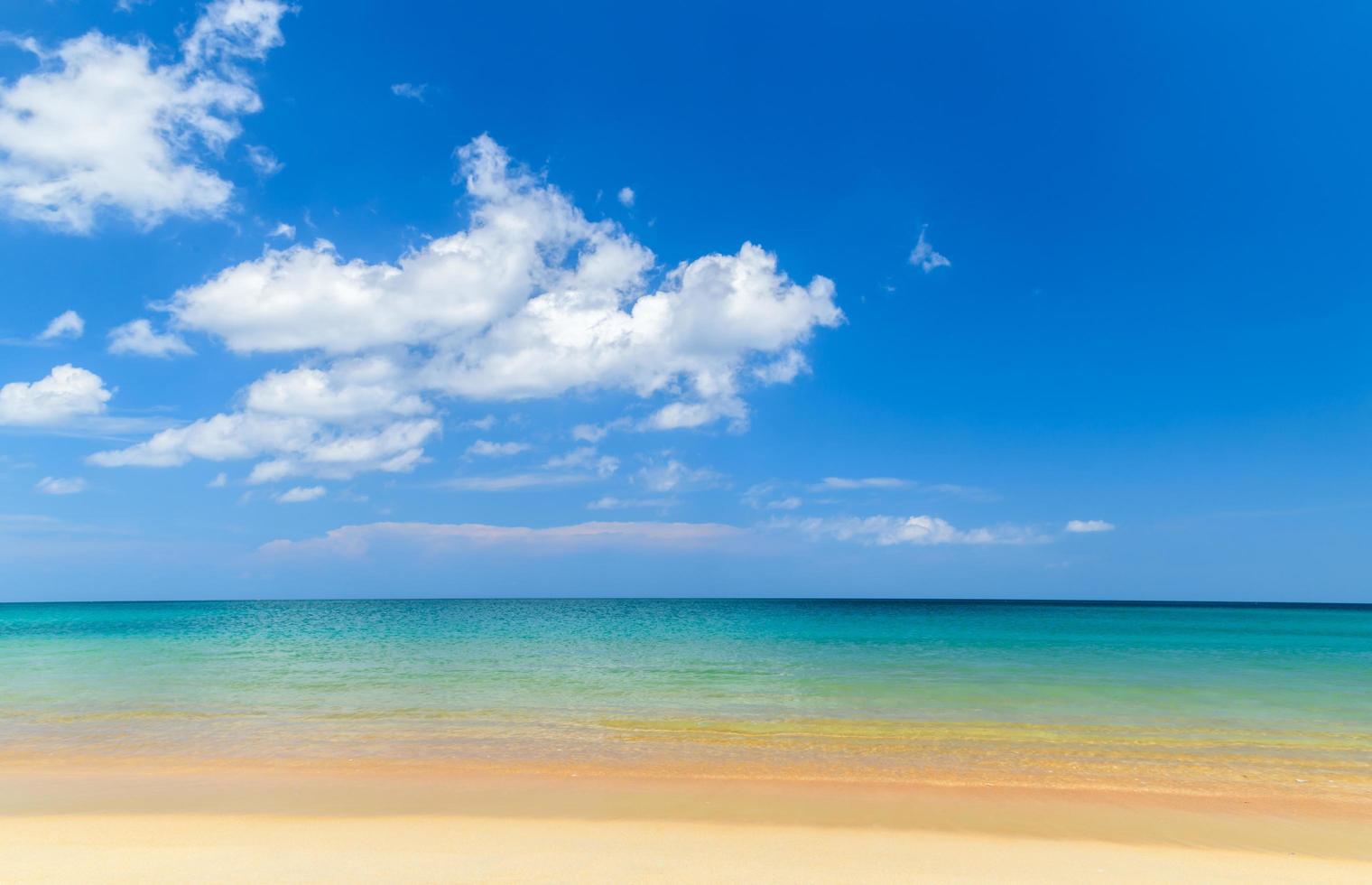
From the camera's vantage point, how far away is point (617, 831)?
26.4ft

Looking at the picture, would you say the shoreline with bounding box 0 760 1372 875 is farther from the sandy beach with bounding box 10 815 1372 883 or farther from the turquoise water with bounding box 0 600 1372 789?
the turquoise water with bounding box 0 600 1372 789

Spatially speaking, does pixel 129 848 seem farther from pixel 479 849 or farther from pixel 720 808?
pixel 720 808

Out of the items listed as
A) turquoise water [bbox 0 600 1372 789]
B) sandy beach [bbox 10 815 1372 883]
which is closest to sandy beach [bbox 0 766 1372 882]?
sandy beach [bbox 10 815 1372 883]

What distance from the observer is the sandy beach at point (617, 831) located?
6855 mm

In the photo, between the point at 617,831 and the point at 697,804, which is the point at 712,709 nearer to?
the point at 697,804

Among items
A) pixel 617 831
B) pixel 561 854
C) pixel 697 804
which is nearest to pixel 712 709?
pixel 697 804

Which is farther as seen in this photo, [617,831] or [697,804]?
[697,804]

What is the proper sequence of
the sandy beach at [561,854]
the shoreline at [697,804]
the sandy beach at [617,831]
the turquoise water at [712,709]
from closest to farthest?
the sandy beach at [561,854] < the sandy beach at [617,831] < the shoreline at [697,804] < the turquoise water at [712,709]

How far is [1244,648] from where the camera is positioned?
36.3 metres

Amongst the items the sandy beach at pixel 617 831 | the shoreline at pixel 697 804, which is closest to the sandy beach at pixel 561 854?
the sandy beach at pixel 617 831

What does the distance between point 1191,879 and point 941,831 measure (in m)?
2.21

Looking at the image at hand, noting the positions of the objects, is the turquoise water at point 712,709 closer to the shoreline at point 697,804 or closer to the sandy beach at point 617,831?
the shoreline at point 697,804

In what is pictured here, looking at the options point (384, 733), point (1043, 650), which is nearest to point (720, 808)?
point (384, 733)

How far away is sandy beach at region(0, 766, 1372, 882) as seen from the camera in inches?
270
